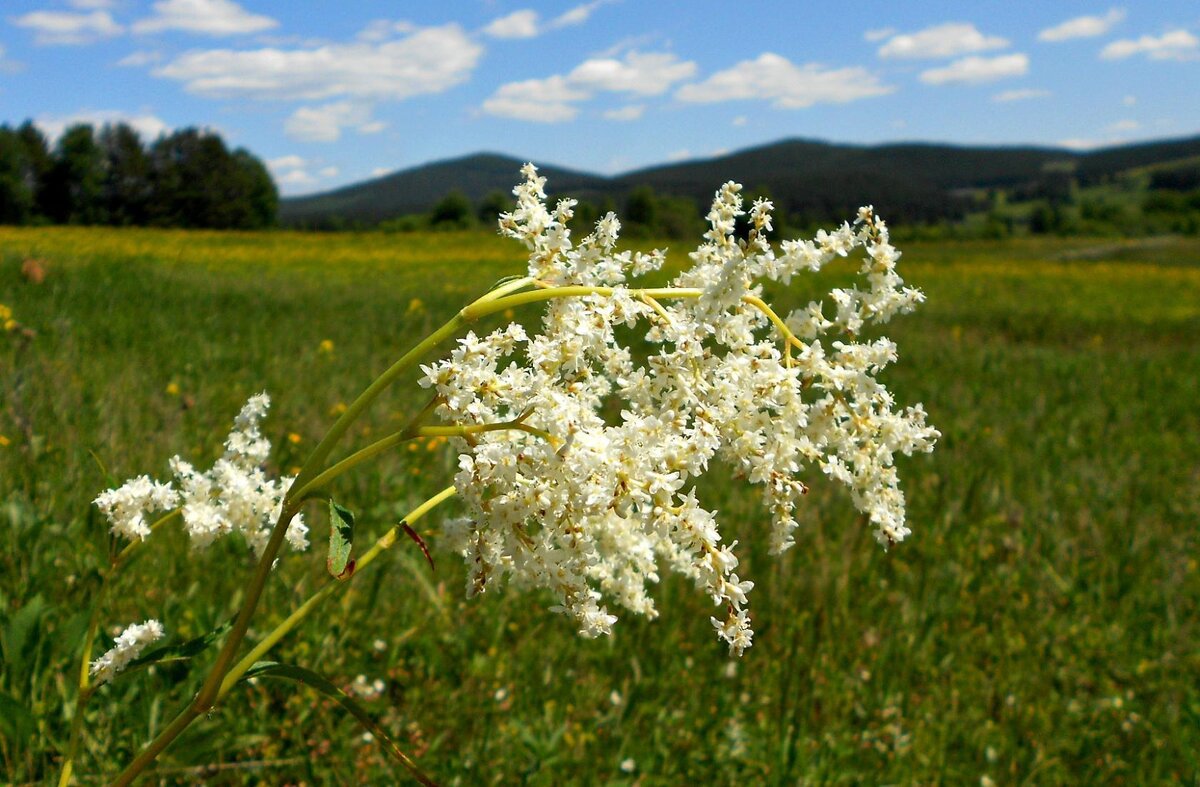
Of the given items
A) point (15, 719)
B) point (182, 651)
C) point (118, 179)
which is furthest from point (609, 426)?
point (118, 179)

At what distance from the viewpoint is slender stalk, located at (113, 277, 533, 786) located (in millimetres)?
1104

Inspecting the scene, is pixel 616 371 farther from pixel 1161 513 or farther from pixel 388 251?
pixel 388 251

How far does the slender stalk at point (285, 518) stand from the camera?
1.10 metres

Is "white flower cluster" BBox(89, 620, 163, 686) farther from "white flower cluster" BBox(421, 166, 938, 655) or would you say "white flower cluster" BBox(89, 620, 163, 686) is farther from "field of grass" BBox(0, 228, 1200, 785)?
"white flower cluster" BBox(421, 166, 938, 655)

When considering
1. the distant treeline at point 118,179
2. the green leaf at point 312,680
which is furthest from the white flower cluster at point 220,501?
the distant treeline at point 118,179

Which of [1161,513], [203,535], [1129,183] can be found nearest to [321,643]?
[203,535]

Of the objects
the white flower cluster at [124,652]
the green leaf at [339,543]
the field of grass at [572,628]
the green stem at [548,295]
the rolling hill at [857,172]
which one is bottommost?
the field of grass at [572,628]

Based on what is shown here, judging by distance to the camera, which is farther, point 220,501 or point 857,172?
point 857,172

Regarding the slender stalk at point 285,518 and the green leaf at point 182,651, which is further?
the green leaf at point 182,651

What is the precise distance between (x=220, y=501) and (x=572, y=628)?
1.99 meters

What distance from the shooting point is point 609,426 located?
1.27 metres

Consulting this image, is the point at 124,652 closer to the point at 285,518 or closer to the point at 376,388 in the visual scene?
the point at 285,518

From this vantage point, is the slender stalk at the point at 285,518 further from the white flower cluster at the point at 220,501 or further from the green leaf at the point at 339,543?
the white flower cluster at the point at 220,501

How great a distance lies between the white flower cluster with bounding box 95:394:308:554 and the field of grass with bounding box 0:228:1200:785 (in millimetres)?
488
